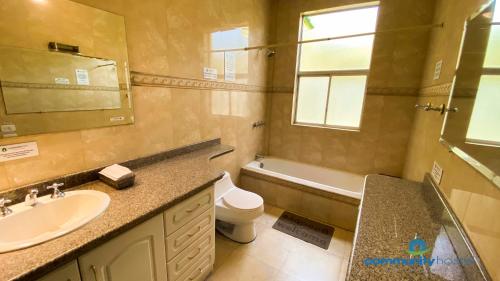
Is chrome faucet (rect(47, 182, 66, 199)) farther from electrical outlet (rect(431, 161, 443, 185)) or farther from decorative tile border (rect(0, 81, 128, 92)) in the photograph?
electrical outlet (rect(431, 161, 443, 185))

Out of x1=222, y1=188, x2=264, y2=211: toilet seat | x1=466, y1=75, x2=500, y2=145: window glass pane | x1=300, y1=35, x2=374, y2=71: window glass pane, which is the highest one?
x1=300, y1=35, x2=374, y2=71: window glass pane

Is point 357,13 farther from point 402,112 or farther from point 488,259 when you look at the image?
point 488,259

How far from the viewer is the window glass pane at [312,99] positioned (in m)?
2.97

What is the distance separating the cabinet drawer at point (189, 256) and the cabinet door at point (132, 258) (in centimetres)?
6

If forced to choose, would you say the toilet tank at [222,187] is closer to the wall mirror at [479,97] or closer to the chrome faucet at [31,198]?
the chrome faucet at [31,198]

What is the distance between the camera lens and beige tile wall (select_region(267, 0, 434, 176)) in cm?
231

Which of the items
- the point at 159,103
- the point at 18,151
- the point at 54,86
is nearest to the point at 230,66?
the point at 159,103

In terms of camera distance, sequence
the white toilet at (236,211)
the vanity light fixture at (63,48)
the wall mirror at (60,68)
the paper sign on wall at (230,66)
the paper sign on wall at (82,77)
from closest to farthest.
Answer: the wall mirror at (60,68) → the vanity light fixture at (63,48) → the paper sign on wall at (82,77) → the white toilet at (236,211) → the paper sign on wall at (230,66)

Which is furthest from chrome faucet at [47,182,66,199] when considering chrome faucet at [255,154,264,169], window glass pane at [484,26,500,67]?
chrome faucet at [255,154,264,169]

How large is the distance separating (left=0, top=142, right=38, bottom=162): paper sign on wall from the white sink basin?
0.74 feet

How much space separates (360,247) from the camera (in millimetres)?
848

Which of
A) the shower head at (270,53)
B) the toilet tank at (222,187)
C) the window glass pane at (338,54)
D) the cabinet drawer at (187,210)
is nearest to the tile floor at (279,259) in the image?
the toilet tank at (222,187)

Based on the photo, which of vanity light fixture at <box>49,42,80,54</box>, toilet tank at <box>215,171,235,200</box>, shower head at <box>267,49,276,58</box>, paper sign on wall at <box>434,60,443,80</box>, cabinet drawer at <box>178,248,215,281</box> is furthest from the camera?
shower head at <box>267,49,276,58</box>

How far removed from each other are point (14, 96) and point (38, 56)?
23 centimetres
